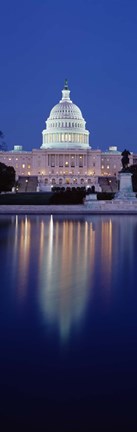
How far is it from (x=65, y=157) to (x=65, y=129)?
734 centimetres

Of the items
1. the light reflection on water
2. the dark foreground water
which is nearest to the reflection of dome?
the light reflection on water

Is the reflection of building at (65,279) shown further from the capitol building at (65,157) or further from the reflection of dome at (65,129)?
the reflection of dome at (65,129)

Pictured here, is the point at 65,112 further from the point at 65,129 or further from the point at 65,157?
the point at 65,157

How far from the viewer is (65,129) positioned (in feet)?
456

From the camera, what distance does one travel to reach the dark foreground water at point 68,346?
549cm

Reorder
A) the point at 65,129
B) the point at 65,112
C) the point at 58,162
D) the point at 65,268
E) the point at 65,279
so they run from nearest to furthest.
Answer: the point at 65,279 → the point at 65,268 → the point at 58,162 → the point at 65,129 → the point at 65,112

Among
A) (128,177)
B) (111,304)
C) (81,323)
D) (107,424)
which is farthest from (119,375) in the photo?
(128,177)

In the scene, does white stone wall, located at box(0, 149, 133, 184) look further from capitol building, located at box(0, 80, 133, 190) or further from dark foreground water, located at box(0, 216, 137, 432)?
dark foreground water, located at box(0, 216, 137, 432)

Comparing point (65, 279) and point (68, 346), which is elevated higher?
point (65, 279)

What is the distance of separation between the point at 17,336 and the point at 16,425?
8.84ft

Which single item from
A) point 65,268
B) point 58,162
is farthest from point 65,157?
point 65,268

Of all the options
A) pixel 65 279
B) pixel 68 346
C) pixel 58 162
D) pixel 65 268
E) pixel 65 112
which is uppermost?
pixel 65 112

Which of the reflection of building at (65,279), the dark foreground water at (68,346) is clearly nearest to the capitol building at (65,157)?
the reflection of building at (65,279)

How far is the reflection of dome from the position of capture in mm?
139125
